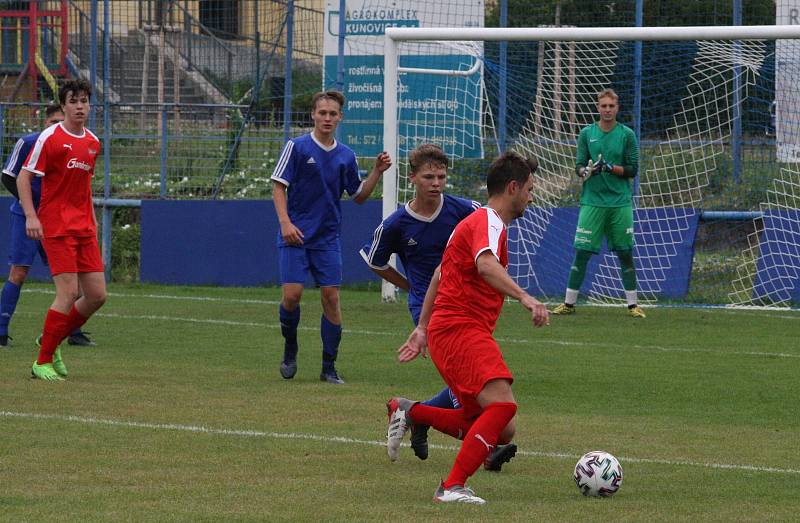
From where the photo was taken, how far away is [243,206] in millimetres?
17781

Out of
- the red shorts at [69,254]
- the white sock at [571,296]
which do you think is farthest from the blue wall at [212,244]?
the red shorts at [69,254]

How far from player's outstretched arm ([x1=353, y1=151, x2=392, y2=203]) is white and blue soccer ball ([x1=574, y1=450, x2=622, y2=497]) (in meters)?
3.25

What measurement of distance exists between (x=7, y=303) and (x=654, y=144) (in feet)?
26.3

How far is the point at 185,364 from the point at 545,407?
3274 mm

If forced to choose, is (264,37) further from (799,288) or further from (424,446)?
(424,446)

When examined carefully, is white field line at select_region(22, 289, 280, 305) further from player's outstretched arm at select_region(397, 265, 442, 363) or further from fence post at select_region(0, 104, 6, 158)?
player's outstretched arm at select_region(397, 265, 442, 363)

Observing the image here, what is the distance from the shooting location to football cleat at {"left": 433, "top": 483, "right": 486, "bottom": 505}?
594 centimetres

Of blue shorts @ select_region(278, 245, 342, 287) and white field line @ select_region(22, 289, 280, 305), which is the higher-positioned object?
blue shorts @ select_region(278, 245, 342, 287)

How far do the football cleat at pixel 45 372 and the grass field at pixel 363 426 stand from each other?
0.69 ft

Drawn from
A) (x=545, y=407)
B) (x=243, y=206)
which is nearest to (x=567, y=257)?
(x=243, y=206)

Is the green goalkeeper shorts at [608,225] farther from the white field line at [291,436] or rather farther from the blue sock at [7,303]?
the white field line at [291,436]

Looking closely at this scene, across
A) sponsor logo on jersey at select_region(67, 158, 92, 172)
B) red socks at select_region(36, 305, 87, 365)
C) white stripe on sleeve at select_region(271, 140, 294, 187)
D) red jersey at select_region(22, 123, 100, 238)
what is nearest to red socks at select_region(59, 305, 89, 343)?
red socks at select_region(36, 305, 87, 365)

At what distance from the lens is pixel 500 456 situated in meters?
6.70

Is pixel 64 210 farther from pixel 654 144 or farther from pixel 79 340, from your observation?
pixel 654 144
